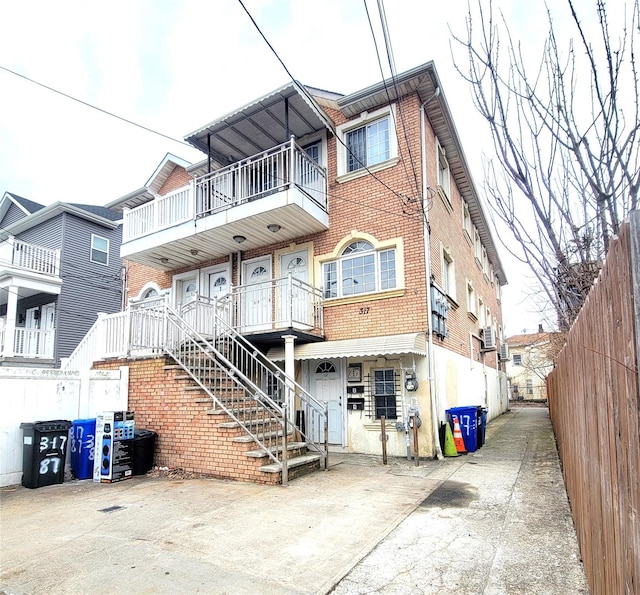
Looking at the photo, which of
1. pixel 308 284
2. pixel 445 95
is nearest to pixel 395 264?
pixel 308 284

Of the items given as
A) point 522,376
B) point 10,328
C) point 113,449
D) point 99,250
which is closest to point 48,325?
point 10,328

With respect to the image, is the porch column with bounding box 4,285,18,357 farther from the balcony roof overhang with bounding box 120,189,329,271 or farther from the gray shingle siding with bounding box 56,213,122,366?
the balcony roof overhang with bounding box 120,189,329,271

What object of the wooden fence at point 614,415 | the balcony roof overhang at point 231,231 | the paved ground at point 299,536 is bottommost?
the paved ground at point 299,536

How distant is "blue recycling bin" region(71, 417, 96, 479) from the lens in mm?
8008

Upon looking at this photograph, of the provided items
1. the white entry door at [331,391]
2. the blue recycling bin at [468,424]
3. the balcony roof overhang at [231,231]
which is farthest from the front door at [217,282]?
the blue recycling bin at [468,424]

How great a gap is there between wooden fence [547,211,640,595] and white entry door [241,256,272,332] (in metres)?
8.07

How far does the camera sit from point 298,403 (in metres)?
11.3

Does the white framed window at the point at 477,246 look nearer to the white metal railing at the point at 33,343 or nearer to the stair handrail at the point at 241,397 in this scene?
the stair handrail at the point at 241,397

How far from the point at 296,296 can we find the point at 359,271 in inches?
65.4

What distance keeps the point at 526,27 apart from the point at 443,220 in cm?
836

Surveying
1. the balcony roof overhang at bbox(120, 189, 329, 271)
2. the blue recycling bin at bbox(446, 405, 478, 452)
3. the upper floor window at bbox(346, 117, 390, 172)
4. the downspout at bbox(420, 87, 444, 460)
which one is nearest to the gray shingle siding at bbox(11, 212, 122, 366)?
the balcony roof overhang at bbox(120, 189, 329, 271)

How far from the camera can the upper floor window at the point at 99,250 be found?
20.6 meters

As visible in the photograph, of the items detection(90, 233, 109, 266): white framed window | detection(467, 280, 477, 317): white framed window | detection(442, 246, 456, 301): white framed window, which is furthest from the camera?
detection(90, 233, 109, 266): white framed window

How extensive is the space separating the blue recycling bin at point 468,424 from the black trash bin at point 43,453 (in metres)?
7.82
